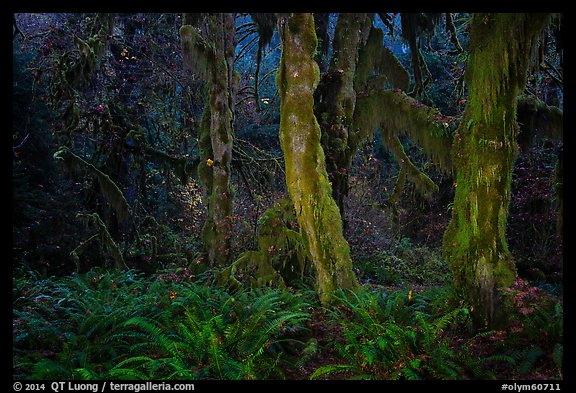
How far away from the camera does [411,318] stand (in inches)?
239

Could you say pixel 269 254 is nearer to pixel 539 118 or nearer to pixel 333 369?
pixel 333 369

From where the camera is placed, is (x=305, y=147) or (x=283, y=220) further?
(x=283, y=220)

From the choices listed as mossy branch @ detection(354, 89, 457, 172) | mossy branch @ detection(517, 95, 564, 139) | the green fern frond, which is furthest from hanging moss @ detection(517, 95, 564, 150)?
the green fern frond

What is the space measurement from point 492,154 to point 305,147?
269 cm

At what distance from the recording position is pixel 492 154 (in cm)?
529

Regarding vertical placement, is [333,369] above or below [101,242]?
below

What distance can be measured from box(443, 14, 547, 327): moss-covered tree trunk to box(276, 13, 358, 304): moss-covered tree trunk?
6.56 ft

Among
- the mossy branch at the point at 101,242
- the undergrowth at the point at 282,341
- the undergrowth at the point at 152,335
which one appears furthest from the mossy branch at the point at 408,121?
the mossy branch at the point at 101,242

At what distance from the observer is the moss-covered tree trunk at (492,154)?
17.0ft

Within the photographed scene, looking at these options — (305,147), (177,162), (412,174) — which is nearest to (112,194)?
(177,162)

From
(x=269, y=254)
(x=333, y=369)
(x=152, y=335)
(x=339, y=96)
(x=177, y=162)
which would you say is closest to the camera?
(x=333, y=369)
